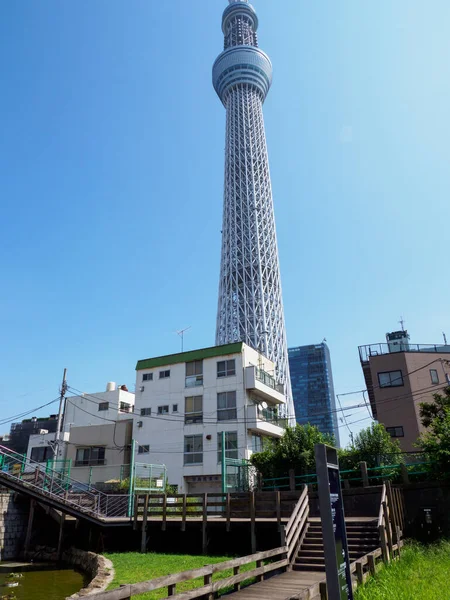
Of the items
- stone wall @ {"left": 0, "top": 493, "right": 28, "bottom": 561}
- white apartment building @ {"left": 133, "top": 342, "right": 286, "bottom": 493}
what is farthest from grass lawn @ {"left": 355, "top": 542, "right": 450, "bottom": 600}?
white apartment building @ {"left": 133, "top": 342, "right": 286, "bottom": 493}

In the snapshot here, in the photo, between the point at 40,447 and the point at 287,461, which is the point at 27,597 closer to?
the point at 287,461

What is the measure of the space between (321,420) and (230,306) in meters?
126

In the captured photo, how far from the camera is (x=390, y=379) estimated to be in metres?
33.9

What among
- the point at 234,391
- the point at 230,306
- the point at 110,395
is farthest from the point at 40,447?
the point at 230,306

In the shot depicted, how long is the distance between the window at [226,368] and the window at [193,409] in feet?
8.99

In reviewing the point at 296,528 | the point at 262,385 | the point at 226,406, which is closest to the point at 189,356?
the point at 226,406

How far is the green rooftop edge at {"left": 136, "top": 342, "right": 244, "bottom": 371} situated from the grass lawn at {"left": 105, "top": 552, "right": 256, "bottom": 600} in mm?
21071

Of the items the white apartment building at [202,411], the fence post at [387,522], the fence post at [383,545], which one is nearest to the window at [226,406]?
the white apartment building at [202,411]

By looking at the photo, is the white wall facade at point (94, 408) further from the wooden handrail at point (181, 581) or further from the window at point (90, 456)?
the wooden handrail at point (181, 581)

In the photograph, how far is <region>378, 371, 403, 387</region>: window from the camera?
1319 inches

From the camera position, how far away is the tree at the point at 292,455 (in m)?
24.0

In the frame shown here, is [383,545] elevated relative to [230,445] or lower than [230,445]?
lower

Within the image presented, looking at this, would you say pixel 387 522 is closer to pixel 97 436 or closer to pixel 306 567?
pixel 306 567

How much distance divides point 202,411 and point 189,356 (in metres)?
5.06
